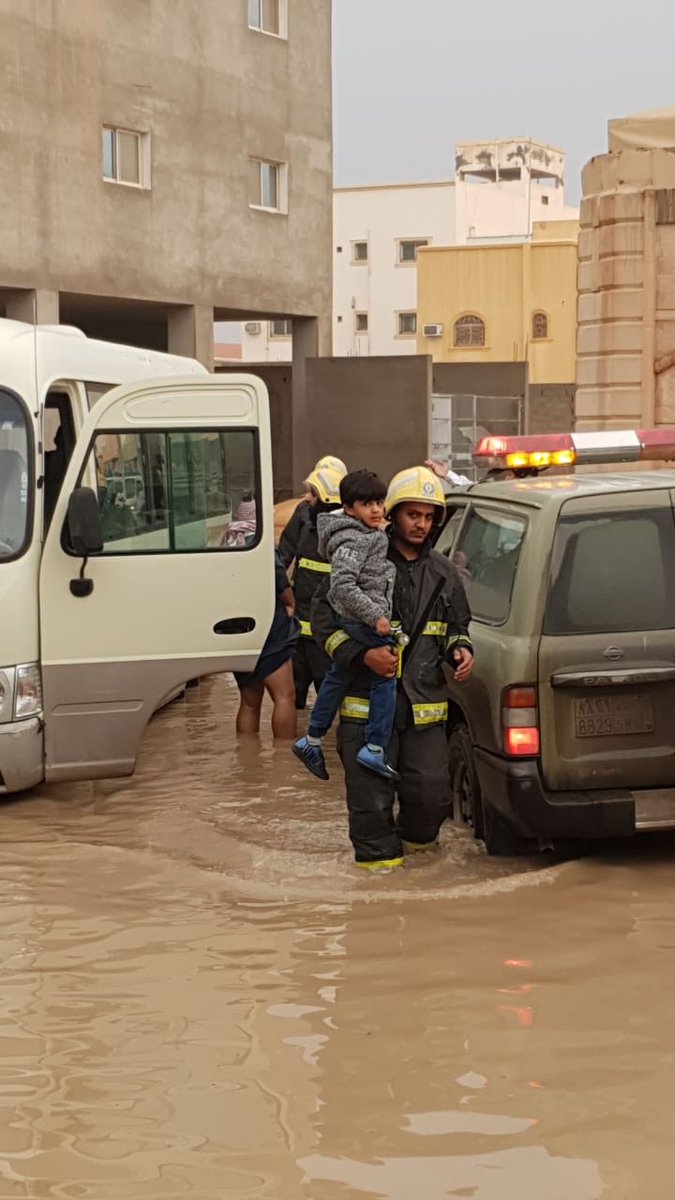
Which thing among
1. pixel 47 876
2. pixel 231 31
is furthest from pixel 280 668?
pixel 231 31

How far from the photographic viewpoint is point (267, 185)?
89.6ft

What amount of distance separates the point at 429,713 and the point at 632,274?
12.6 meters

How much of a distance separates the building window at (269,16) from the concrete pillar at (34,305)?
6.72 metres

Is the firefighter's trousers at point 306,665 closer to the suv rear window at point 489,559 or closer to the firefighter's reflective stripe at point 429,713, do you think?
the suv rear window at point 489,559

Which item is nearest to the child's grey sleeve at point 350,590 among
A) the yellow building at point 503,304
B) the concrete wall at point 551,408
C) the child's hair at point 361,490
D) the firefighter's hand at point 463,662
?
the child's hair at point 361,490

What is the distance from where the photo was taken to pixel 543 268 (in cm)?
5556

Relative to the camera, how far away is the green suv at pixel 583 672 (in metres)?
6.97

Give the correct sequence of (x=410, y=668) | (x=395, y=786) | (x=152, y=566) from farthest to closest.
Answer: (x=152, y=566) → (x=395, y=786) → (x=410, y=668)

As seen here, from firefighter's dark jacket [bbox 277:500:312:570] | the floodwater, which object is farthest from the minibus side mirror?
firefighter's dark jacket [bbox 277:500:312:570]

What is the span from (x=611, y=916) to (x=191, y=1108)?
245cm

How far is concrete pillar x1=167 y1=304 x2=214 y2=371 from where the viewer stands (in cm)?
2569

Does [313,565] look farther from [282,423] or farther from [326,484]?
[282,423]

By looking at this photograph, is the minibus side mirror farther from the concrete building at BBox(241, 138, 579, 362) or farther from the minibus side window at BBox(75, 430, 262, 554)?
the concrete building at BBox(241, 138, 579, 362)

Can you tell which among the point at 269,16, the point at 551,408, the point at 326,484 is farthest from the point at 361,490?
the point at 551,408
